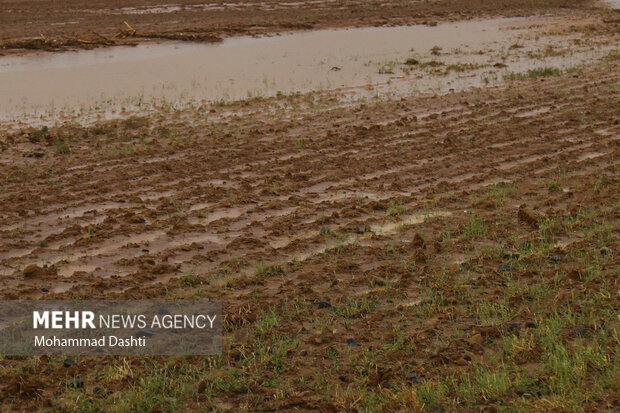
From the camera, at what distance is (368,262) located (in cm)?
759

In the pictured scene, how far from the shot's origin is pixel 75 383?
5.45 metres

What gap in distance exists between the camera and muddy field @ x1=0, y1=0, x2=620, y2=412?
213 inches

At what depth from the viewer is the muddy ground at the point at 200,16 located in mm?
25609

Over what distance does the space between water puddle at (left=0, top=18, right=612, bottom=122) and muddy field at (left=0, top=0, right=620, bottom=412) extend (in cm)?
54

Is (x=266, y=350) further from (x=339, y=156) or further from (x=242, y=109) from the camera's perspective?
(x=242, y=109)

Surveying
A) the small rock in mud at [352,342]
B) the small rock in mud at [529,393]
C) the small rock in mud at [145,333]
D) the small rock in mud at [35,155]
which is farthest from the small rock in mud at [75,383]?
the small rock in mud at [35,155]

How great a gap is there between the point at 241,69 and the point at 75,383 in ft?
52.2

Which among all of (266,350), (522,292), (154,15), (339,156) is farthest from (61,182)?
(154,15)

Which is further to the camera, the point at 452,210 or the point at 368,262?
the point at 452,210

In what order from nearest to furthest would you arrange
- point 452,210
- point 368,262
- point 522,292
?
point 522,292 < point 368,262 < point 452,210

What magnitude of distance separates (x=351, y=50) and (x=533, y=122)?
11498 millimetres

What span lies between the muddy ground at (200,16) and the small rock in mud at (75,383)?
765 inches

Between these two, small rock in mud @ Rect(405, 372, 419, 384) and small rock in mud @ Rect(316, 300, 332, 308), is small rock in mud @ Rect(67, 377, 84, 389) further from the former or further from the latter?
small rock in mud @ Rect(405, 372, 419, 384)

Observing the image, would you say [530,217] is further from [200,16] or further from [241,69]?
[200,16]
